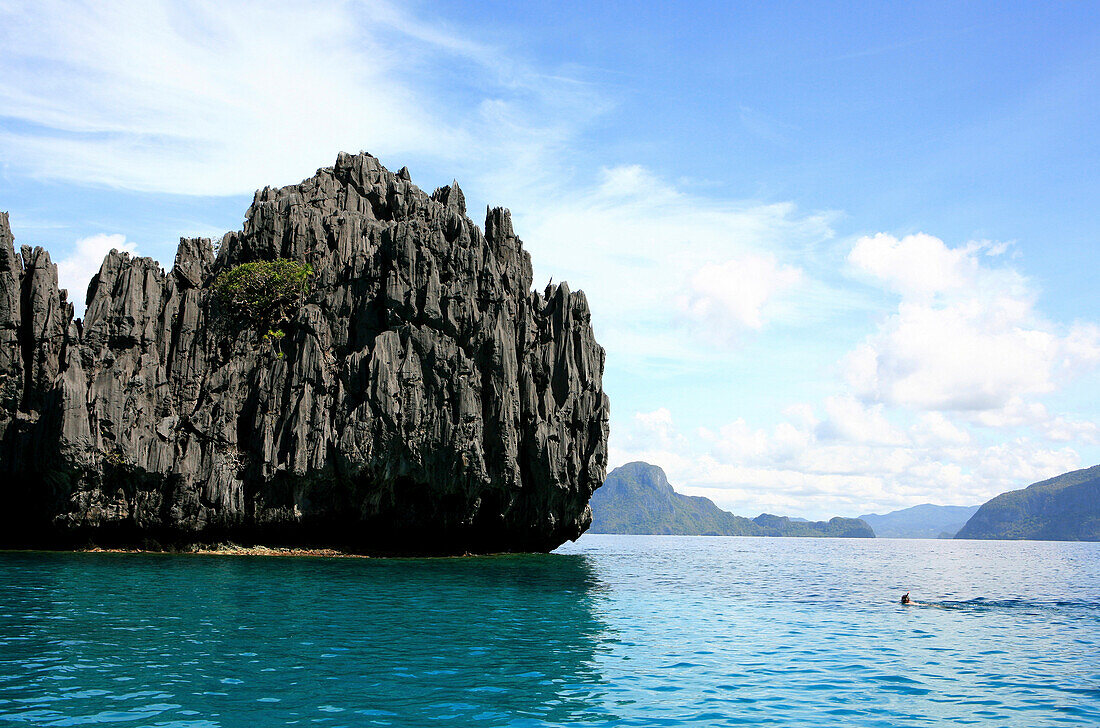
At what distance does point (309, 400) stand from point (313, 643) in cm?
3890

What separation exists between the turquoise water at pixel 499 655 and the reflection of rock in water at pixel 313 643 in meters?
0.10

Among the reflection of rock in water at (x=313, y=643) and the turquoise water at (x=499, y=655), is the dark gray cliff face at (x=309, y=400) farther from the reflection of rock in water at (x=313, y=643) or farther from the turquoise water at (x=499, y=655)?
the reflection of rock in water at (x=313, y=643)

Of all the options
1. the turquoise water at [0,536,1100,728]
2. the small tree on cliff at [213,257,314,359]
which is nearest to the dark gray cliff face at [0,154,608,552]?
the small tree on cliff at [213,257,314,359]

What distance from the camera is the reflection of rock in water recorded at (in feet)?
55.8

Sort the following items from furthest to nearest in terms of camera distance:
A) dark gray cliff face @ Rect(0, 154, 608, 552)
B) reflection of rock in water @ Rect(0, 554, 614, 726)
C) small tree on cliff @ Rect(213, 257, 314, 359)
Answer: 1. small tree on cliff @ Rect(213, 257, 314, 359)
2. dark gray cliff face @ Rect(0, 154, 608, 552)
3. reflection of rock in water @ Rect(0, 554, 614, 726)

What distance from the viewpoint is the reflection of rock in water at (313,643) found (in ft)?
55.8

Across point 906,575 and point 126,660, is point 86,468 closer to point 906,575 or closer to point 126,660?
point 126,660

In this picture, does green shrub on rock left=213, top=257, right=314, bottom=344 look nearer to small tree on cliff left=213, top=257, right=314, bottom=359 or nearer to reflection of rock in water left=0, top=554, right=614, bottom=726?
small tree on cliff left=213, top=257, right=314, bottom=359

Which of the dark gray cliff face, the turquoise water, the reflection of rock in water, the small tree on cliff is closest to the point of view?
the turquoise water

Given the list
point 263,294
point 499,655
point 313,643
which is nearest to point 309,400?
point 263,294

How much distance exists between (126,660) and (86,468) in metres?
40.8

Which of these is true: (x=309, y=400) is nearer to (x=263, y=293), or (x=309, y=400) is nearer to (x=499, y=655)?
(x=263, y=293)

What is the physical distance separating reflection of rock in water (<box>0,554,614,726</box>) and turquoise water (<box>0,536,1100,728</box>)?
0.33ft

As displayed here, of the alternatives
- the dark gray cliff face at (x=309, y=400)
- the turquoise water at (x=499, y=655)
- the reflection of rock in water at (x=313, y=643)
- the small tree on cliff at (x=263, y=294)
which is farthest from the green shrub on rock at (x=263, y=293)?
the reflection of rock in water at (x=313, y=643)
